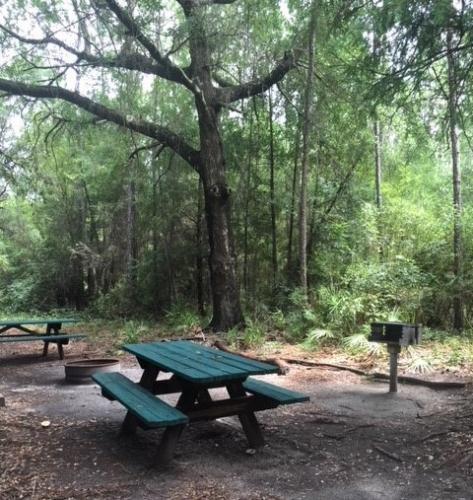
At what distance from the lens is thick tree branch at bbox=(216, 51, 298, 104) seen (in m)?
10.0

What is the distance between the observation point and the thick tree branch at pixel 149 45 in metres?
7.64

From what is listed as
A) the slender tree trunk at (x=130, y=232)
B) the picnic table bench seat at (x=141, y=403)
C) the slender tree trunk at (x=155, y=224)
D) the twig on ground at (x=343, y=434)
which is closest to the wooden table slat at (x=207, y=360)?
the picnic table bench seat at (x=141, y=403)

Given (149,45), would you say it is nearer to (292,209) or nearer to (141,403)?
(292,209)

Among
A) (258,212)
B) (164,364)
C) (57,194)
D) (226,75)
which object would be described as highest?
(226,75)

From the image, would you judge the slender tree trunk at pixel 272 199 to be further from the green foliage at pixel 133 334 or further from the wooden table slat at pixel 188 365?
the wooden table slat at pixel 188 365

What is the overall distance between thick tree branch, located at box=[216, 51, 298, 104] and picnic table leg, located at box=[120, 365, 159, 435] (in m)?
7.36

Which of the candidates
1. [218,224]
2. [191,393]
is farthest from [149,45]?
[191,393]

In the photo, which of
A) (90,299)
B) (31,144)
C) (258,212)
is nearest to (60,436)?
(258,212)

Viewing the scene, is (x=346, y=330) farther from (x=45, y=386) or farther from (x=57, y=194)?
(x=57, y=194)

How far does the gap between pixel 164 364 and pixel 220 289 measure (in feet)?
21.2

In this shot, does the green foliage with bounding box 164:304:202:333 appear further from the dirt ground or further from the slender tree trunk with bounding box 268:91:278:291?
the dirt ground

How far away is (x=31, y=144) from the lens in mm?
14750

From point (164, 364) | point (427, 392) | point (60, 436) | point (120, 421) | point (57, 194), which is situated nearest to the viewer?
point (164, 364)

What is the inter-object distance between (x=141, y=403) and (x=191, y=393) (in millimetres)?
382
